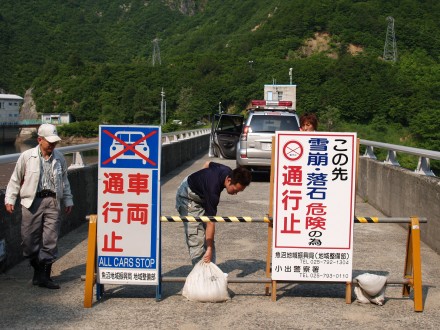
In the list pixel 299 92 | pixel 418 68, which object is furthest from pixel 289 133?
pixel 418 68

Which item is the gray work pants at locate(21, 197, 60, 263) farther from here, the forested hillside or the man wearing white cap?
the forested hillside

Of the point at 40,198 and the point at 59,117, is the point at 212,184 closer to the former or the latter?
the point at 40,198

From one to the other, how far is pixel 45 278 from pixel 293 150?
2.59m

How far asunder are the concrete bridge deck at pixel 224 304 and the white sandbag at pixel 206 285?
0.07m

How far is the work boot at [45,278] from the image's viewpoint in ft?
20.2

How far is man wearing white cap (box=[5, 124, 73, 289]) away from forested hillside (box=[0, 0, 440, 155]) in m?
122

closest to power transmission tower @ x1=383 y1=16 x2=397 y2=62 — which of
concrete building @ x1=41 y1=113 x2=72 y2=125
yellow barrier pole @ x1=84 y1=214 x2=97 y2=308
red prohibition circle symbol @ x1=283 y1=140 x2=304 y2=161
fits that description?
concrete building @ x1=41 y1=113 x2=72 y2=125

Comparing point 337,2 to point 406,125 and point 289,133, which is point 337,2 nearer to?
point 406,125

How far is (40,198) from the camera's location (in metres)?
6.19

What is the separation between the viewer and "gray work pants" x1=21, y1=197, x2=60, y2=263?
20.2 feet

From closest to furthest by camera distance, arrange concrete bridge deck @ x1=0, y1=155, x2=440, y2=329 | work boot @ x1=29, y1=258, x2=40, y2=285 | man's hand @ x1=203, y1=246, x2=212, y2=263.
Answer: concrete bridge deck @ x1=0, y1=155, x2=440, y2=329, man's hand @ x1=203, y1=246, x2=212, y2=263, work boot @ x1=29, y1=258, x2=40, y2=285

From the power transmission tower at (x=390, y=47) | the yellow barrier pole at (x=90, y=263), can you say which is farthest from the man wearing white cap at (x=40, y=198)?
the power transmission tower at (x=390, y=47)

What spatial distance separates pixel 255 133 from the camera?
54.7 ft

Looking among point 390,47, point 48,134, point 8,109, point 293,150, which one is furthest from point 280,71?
point 293,150
